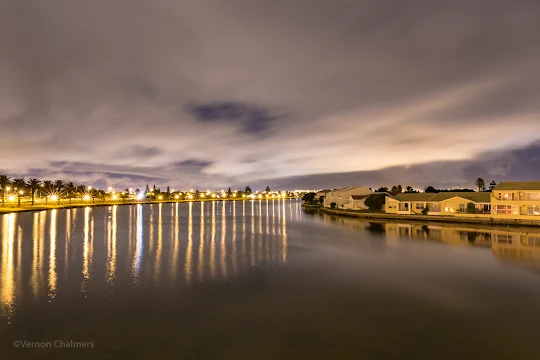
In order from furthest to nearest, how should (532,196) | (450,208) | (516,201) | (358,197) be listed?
(358,197) < (450,208) < (516,201) < (532,196)

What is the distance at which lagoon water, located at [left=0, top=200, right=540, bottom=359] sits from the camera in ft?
36.8

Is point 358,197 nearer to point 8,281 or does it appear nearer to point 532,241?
point 532,241

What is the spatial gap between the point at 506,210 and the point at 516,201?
2.02m

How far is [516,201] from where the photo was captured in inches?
Answer: 1841

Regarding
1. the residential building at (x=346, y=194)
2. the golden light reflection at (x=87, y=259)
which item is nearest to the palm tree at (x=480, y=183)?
the residential building at (x=346, y=194)

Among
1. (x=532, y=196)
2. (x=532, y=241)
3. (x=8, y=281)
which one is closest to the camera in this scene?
(x=8, y=281)

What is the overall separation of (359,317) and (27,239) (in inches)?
1556

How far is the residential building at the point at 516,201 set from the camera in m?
45.3

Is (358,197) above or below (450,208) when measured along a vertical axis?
above

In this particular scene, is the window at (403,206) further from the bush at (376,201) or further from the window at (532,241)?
Answer: the window at (532,241)

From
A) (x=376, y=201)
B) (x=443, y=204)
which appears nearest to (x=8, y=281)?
(x=443, y=204)

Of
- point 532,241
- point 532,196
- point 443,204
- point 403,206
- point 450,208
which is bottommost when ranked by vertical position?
point 532,241

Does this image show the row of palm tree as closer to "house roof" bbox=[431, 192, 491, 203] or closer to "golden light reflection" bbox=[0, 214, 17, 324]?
"golden light reflection" bbox=[0, 214, 17, 324]

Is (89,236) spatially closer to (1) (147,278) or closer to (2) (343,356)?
(1) (147,278)
